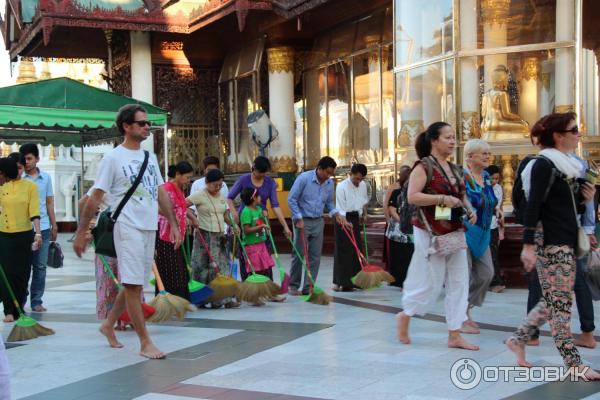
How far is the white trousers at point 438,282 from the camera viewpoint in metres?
6.42

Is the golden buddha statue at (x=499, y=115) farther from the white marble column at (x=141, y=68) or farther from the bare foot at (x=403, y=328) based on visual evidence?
the white marble column at (x=141, y=68)

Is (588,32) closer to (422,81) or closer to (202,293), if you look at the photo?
(422,81)

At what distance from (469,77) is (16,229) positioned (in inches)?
260

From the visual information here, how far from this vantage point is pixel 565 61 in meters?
11.5

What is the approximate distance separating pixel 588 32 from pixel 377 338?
7295mm

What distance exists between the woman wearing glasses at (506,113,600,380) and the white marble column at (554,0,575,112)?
642 centimetres

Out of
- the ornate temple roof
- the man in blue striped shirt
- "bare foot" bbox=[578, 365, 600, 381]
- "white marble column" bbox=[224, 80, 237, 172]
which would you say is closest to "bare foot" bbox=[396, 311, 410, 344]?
"bare foot" bbox=[578, 365, 600, 381]

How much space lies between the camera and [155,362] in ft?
20.3

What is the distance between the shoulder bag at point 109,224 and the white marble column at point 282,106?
1212cm

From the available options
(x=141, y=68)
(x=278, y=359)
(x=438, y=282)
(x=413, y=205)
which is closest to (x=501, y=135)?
(x=413, y=205)

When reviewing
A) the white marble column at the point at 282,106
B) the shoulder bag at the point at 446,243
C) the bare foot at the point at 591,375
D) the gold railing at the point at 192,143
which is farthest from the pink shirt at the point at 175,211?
the gold railing at the point at 192,143

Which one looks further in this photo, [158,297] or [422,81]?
[422,81]

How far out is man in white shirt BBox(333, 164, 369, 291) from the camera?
1059 centimetres

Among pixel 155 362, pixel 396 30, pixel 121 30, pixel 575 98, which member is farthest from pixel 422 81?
pixel 121 30
